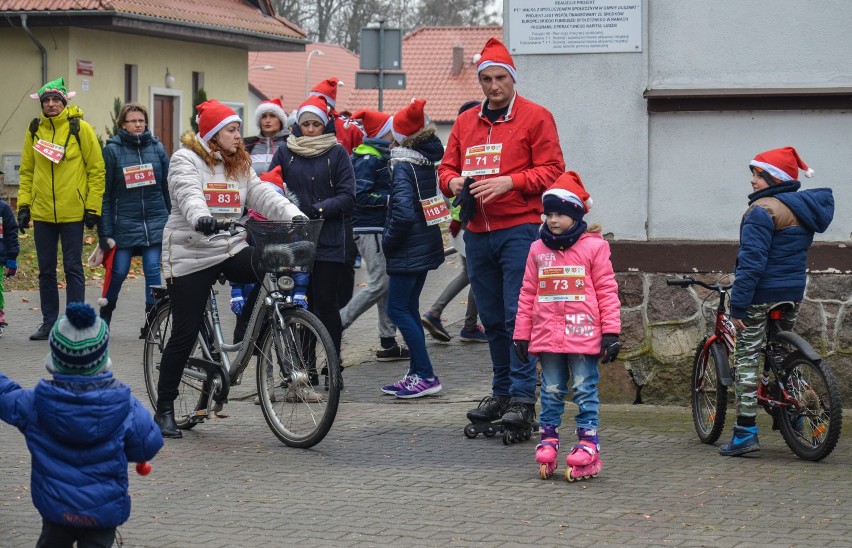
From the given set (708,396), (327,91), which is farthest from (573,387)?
(327,91)

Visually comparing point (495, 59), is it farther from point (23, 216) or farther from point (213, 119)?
point (23, 216)

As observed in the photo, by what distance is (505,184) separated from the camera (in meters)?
7.68

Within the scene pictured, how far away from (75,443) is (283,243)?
3.06m

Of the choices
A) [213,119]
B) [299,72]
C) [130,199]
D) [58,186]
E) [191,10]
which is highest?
[299,72]

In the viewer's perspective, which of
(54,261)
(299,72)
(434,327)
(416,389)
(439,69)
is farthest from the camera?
(299,72)

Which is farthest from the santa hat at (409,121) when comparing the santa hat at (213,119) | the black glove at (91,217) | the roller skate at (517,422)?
the black glove at (91,217)

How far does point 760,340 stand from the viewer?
7.59 m

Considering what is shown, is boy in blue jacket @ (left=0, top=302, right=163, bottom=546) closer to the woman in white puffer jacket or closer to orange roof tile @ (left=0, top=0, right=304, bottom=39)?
the woman in white puffer jacket

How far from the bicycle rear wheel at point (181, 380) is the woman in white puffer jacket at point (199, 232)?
163 mm

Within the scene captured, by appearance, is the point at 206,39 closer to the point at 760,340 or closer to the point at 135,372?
the point at 135,372

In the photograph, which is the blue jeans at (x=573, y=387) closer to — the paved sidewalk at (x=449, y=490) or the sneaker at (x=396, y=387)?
the paved sidewalk at (x=449, y=490)

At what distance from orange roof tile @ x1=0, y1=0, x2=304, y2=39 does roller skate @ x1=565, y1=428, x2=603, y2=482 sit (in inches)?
830

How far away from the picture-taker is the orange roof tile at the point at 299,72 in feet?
211

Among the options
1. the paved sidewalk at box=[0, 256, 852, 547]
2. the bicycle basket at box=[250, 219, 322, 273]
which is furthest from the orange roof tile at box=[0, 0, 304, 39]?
the bicycle basket at box=[250, 219, 322, 273]
